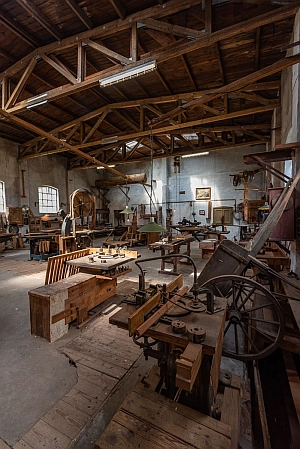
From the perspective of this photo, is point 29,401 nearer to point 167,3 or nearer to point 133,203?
point 167,3

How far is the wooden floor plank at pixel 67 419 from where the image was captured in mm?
1715

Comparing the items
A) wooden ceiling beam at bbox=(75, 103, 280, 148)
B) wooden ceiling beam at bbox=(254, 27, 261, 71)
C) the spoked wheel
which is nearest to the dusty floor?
the spoked wheel

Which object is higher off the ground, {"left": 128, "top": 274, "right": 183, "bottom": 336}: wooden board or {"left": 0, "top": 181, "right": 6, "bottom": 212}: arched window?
{"left": 0, "top": 181, "right": 6, "bottom": 212}: arched window

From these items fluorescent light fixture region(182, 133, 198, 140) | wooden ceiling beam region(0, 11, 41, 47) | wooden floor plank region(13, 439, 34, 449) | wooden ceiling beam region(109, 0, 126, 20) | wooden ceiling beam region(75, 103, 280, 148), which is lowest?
wooden floor plank region(13, 439, 34, 449)

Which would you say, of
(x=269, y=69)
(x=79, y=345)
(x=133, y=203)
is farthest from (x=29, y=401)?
(x=133, y=203)

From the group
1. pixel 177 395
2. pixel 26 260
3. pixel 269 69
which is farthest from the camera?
pixel 26 260

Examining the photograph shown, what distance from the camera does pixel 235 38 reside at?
459cm

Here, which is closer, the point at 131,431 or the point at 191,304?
the point at 131,431

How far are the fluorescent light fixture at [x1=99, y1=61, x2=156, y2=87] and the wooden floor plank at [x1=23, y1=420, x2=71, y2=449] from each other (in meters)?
5.11

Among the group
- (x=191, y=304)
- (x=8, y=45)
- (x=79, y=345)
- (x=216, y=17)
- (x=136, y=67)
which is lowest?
(x=79, y=345)

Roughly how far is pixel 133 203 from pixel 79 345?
1257cm

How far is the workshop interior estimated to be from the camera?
159 centimetres

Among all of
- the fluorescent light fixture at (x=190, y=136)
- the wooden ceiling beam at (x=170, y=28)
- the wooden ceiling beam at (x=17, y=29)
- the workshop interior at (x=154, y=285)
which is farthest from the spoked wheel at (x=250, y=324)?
the fluorescent light fixture at (x=190, y=136)

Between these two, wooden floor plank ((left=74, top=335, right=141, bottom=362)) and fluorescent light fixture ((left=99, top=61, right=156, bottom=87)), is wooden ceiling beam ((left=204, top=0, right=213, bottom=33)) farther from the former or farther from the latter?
wooden floor plank ((left=74, top=335, right=141, bottom=362))
